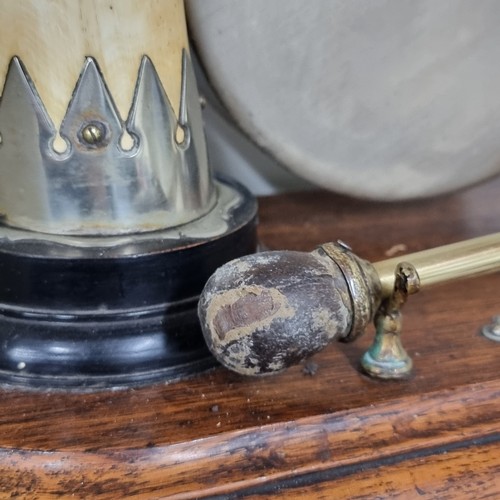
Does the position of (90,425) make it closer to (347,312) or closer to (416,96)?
(347,312)

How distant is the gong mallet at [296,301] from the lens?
1.49 ft

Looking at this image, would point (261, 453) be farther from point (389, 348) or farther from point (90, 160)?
point (90, 160)

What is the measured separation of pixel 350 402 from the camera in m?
0.50

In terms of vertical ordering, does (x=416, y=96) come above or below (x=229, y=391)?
above

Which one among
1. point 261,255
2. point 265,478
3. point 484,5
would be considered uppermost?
point 484,5

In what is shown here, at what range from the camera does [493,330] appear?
595 mm

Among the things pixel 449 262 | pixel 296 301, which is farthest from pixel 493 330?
pixel 296 301

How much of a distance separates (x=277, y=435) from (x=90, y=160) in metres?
0.24

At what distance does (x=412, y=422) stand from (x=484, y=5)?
16.7 inches

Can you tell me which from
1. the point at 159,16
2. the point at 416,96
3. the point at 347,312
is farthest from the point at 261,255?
the point at 416,96

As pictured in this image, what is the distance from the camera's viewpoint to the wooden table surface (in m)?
0.44

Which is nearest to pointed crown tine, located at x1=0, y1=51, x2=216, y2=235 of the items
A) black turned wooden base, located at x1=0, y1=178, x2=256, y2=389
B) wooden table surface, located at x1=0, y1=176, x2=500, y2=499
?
black turned wooden base, located at x1=0, y1=178, x2=256, y2=389

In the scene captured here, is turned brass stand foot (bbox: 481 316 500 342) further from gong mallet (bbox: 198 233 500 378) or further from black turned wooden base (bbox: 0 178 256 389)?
black turned wooden base (bbox: 0 178 256 389)

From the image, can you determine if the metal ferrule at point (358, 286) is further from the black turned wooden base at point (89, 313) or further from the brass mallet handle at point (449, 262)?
the black turned wooden base at point (89, 313)
